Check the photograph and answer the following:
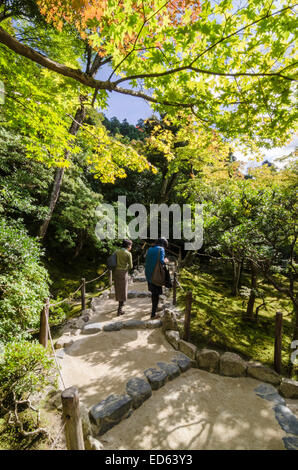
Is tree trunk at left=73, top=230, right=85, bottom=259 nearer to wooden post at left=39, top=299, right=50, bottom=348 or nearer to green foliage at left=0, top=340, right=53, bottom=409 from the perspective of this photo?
wooden post at left=39, top=299, right=50, bottom=348

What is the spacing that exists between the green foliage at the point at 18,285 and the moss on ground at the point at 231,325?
3.56 m

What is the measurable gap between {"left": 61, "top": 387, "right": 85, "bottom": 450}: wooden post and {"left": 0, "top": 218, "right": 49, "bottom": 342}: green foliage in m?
2.55

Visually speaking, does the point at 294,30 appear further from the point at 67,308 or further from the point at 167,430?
the point at 67,308

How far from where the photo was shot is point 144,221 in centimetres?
1373

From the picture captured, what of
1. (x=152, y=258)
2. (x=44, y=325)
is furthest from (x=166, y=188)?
(x=44, y=325)

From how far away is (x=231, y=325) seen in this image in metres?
6.02

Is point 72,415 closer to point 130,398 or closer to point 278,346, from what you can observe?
point 130,398

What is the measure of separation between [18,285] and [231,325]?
568cm

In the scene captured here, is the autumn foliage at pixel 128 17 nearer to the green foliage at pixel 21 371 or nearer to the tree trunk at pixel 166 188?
the green foliage at pixel 21 371

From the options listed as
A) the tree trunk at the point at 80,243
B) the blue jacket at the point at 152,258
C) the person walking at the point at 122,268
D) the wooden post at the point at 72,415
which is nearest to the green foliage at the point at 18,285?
the person walking at the point at 122,268

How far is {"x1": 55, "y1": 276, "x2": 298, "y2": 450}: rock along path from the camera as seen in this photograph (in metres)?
2.42

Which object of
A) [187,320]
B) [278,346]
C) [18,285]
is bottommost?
[278,346]
